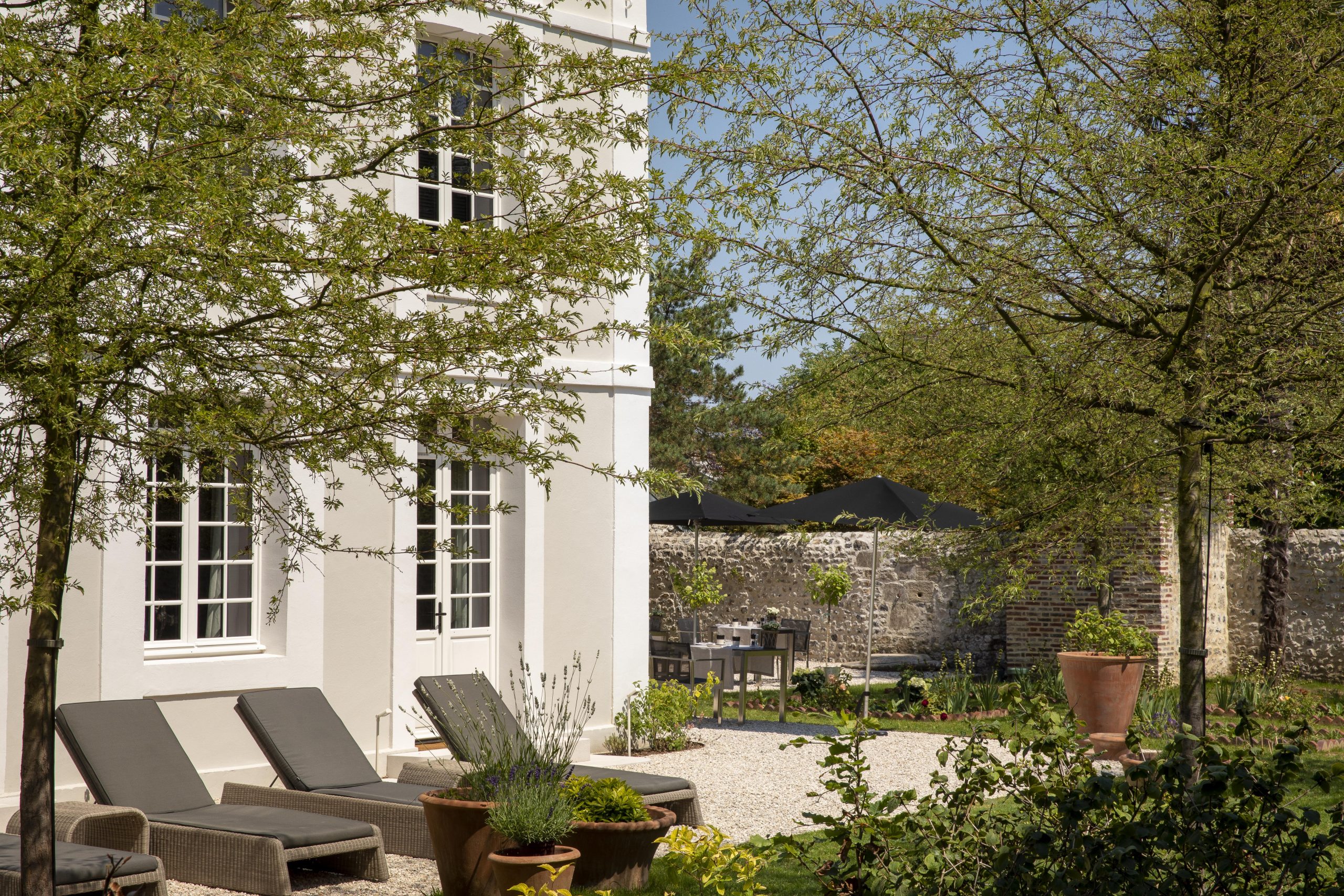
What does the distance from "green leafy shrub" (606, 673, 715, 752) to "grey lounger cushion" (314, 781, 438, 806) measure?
3078 millimetres

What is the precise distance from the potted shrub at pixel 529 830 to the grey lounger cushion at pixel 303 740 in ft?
6.47

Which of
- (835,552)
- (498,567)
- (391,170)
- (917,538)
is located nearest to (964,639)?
(835,552)

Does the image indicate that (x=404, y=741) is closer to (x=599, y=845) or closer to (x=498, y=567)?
(x=498, y=567)

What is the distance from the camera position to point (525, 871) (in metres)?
4.92

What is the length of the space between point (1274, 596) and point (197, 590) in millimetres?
13338

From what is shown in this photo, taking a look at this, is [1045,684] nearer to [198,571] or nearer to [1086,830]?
[198,571]

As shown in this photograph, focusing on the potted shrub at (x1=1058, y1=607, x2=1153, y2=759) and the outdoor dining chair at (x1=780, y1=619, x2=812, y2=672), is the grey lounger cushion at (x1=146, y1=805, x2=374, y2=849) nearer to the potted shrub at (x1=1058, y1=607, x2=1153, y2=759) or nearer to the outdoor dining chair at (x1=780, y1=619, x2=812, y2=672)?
the potted shrub at (x1=1058, y1=607, x2=1153, y2=759)

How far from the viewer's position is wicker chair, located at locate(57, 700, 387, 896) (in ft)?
18.3

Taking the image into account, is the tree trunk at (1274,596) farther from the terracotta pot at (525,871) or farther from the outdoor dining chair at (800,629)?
the terracotta pot at (525,871)

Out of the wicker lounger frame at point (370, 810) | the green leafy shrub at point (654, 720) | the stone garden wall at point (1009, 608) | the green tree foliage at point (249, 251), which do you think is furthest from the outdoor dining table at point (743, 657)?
the green tree foliage at point (249, 251)

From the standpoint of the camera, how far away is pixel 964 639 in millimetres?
18562

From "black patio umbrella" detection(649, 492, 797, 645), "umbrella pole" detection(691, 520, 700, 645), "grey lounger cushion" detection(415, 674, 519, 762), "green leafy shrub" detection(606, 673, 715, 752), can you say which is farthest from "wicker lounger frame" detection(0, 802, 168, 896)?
"black patio umbrella" detection(649, 492, 797, 645)

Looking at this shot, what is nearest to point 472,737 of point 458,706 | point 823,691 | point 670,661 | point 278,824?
point 458,706

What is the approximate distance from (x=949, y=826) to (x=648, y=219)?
233cm
